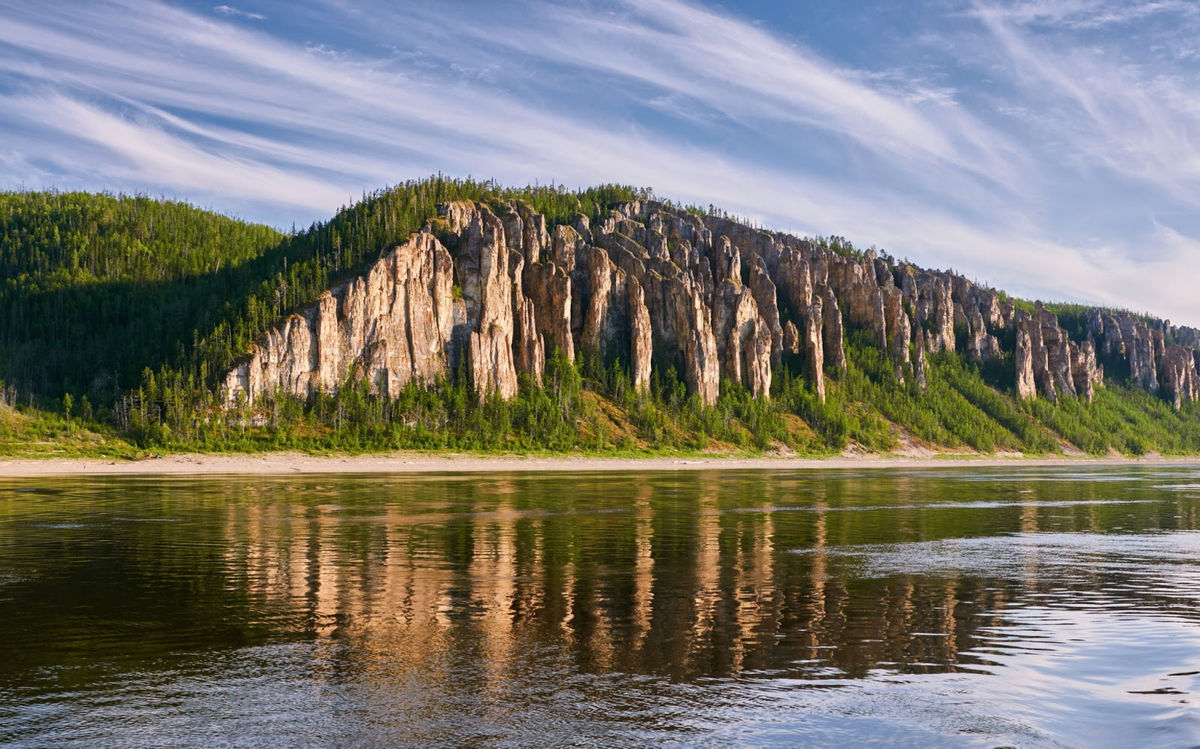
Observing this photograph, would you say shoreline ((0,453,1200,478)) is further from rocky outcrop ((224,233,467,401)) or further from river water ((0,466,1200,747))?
river water ((0,466,1200,747))

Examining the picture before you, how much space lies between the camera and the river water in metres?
14.5

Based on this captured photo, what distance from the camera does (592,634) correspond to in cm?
2117

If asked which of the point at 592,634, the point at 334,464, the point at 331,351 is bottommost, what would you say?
the point at 334,464

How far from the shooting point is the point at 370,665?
18.2 meters

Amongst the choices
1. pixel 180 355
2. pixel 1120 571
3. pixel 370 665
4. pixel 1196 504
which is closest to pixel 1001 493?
pixel 1196 504

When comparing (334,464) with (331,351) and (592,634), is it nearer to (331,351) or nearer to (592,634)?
(331,351)

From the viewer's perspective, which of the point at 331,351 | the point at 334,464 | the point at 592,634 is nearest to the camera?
the point at 592,634

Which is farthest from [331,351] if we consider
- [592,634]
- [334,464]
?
[592,634]

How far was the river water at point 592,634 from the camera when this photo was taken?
14.5 metres

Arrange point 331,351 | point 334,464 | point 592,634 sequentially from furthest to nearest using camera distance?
point 331,351
point 334,464
point 592,634

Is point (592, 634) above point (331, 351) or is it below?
below

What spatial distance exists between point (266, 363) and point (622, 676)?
171546mm

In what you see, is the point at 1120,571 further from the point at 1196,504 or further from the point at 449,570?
the point at 1196,504

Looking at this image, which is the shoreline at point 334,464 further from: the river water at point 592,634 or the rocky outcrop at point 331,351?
the river water at point 592,634
